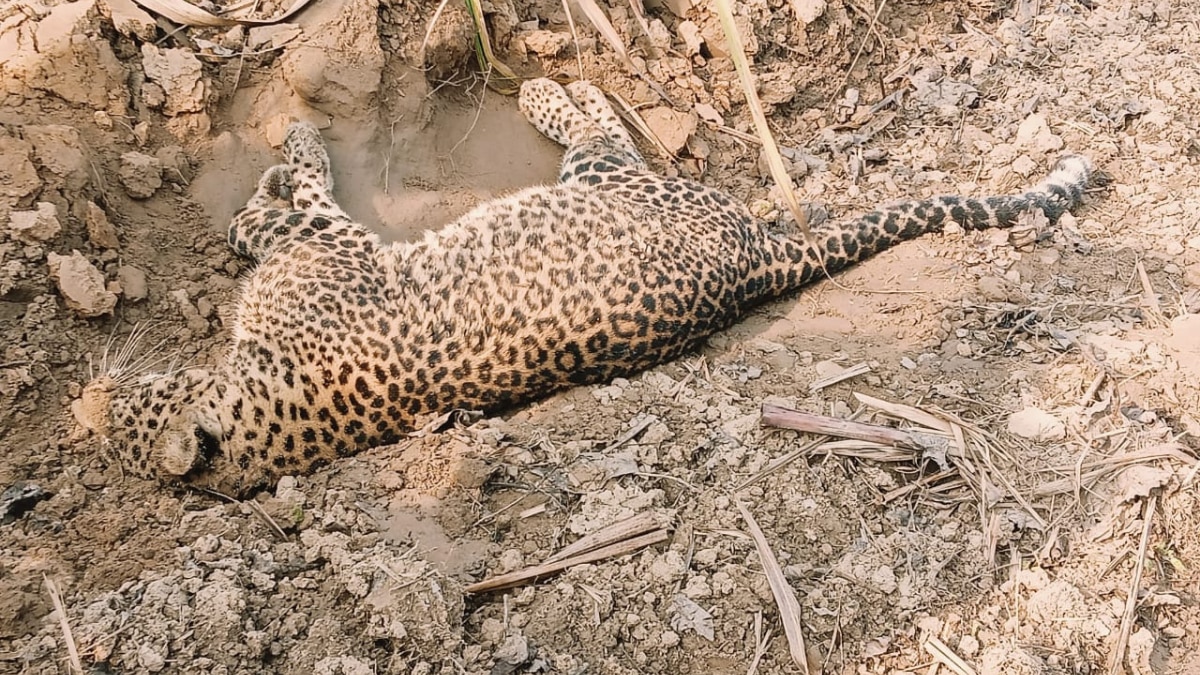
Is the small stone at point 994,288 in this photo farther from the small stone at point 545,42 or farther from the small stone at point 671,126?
the small stone at point 545,42

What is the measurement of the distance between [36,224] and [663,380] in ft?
10.2

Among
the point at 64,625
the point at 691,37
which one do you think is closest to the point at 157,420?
the point at 64,625

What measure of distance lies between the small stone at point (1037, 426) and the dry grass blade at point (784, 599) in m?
1.32

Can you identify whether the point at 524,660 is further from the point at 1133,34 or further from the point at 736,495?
the point at 1133,34

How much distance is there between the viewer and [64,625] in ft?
11.5

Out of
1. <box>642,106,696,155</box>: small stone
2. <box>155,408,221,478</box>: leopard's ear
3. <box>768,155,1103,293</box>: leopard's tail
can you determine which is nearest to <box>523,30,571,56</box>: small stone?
<box>642,106,696,155</box>: small stone

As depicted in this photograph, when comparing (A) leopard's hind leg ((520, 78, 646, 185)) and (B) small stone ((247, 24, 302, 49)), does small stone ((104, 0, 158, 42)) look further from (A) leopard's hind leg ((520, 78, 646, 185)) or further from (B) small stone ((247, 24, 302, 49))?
(A) leopard's hind leg ((520, 78, 646, 185))

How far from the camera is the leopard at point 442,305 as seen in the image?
4695 millimetres

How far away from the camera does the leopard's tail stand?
5465 millimetres

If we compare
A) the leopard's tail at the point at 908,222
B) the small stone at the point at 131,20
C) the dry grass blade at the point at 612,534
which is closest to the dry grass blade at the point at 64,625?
the dry grass blade at the point at 612,534

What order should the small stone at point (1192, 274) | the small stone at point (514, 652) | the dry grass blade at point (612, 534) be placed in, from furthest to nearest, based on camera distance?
the small stone at point (1192, 274)
the dry grass blade at point (612, 534)
the small stone at point (514, 652)

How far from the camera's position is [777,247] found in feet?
17.8

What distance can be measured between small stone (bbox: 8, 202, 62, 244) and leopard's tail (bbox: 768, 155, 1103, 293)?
3671 mm

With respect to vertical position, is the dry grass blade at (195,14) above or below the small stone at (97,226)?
above
